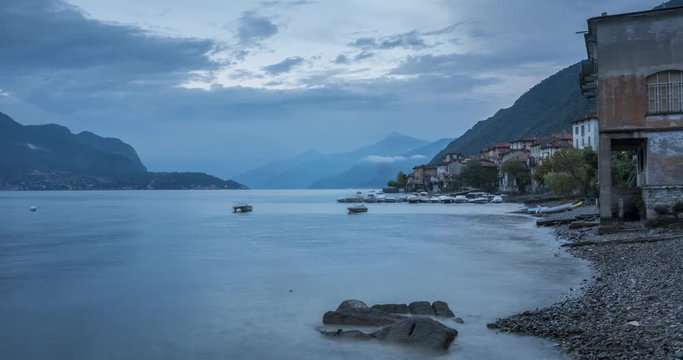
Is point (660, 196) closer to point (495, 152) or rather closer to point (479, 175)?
point (479, 175)

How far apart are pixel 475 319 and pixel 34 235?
47.2m

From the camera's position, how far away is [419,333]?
1444cm

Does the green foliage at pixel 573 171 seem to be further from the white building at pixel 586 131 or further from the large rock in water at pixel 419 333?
the large rock in water at pixel 419 333

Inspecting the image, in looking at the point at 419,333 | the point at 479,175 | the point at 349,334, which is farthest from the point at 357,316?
the point at 479,175

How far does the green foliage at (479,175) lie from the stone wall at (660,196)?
101 metres

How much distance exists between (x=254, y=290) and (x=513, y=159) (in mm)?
108128

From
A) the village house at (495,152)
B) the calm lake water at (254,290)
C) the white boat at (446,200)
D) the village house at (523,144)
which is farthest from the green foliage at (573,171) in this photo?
the village house at (495,152)

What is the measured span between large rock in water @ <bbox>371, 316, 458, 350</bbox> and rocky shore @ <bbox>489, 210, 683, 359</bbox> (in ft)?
5.93

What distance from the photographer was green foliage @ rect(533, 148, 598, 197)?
68.1 meters

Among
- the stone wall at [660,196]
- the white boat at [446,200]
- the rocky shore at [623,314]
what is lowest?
the rocky shore at [623,314]

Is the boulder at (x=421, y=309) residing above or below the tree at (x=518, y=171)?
below

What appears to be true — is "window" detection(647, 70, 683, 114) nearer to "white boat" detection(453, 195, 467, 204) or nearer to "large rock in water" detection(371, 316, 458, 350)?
"large rock in water" detection(371, 316, 458, 350)

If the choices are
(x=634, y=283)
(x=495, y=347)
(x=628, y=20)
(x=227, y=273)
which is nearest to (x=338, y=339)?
(x=495, y=347)

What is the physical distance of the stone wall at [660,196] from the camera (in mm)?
30406
